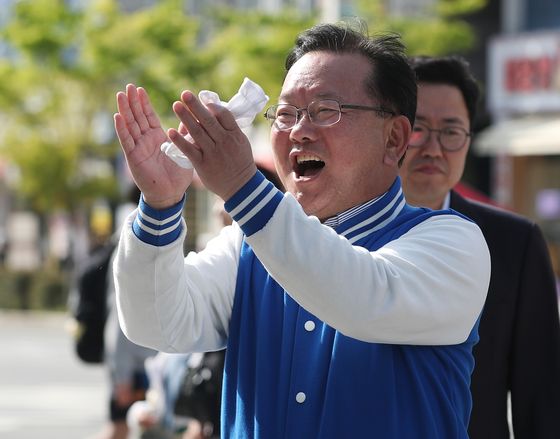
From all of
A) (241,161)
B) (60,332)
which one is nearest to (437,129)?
(241,161)

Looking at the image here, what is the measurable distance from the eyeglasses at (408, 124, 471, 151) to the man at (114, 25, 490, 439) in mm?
1166

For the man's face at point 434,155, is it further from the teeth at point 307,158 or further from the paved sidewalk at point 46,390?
the paved sidewalk at point 46,390

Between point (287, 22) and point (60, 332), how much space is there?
6362 mm

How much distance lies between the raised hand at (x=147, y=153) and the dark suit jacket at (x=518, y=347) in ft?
4.32

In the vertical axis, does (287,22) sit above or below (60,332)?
above

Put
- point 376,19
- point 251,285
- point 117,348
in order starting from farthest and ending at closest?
point 376,19 → point 117,348 → point 251,285

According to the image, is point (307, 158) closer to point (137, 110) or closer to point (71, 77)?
point (137, 110)

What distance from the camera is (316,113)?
237 cm

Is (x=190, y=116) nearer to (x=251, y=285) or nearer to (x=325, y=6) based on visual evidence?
(x=251, y=285)

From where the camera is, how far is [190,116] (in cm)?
205

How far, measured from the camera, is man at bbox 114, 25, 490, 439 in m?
2.10

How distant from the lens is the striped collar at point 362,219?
2.42 m

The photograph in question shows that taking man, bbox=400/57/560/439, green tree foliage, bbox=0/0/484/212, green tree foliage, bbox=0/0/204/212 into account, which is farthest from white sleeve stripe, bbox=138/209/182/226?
green tree foliage, bbox=0/0/204/212

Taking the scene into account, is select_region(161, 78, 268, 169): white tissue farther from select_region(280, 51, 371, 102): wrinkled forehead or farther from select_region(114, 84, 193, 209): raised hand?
select_region(280, 51, 371, 102): wrinkled forehead
